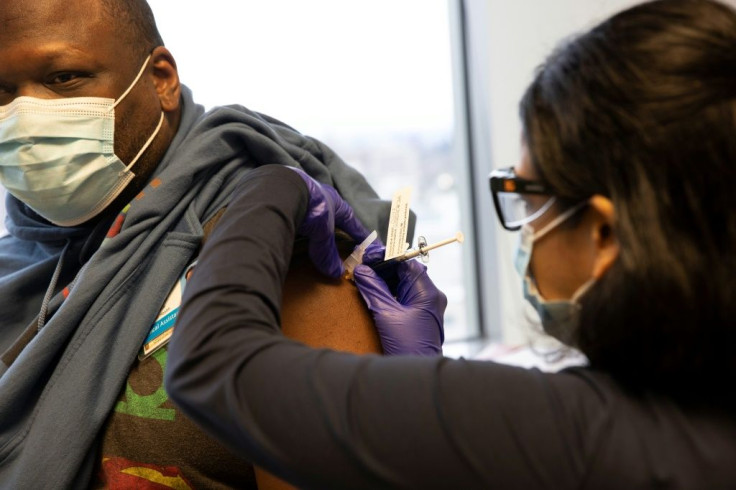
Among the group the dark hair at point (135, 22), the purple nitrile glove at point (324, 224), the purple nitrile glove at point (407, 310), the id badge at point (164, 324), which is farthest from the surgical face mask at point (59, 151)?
the purple nitrile glove at point (407, 310)

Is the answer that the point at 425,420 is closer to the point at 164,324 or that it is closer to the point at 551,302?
the point at 551,302

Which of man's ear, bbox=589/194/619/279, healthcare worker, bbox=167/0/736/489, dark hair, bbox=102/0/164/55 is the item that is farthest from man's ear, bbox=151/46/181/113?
man's ear, bbox=589/194/619/279

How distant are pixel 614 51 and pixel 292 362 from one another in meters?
0.52

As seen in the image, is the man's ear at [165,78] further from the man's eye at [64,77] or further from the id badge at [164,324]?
the id badge at [164,324]

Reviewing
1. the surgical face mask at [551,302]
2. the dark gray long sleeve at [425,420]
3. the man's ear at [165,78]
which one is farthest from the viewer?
the man's ear at [165,78]

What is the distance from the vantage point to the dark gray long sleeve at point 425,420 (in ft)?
2.43

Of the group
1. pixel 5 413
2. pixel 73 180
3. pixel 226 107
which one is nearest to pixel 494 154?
pixel 226 107

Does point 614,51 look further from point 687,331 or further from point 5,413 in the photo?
point 5,413

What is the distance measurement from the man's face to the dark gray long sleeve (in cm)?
63

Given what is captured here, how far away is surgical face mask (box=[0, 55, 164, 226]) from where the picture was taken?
1255mm

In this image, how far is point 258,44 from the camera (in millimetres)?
2535

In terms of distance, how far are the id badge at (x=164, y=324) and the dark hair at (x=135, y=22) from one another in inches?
19.0

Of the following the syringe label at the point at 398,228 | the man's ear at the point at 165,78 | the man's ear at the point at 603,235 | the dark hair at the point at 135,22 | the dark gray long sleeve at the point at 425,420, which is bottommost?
the dark gray long sleeve at the point at 425,420

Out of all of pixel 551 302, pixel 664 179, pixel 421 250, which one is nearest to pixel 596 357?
pixel 551 302
